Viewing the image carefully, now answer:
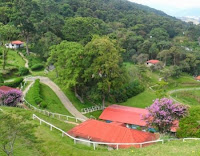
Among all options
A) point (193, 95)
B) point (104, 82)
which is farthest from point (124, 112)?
point (193, 95)

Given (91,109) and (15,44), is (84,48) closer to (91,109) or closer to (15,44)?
(91,109)

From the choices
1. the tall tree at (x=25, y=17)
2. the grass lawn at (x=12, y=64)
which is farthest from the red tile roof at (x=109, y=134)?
the tall tree at (x=25, y=17)

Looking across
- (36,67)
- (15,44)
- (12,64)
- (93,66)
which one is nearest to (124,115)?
(93,66)

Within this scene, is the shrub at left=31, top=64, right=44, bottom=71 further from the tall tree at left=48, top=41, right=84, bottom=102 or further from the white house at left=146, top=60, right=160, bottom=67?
the white house at left=146, top=60, right=160, bottom=67

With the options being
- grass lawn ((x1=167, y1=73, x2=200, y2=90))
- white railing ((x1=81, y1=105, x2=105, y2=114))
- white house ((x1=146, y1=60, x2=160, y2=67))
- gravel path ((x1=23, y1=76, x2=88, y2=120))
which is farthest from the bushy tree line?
white house ((x1=146, y1=60, x2=160, y2=67))

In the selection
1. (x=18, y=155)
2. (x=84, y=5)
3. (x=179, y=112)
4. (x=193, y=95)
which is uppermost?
(x=84, y=5)

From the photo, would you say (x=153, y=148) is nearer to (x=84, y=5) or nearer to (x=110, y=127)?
(x=110, y=127)
